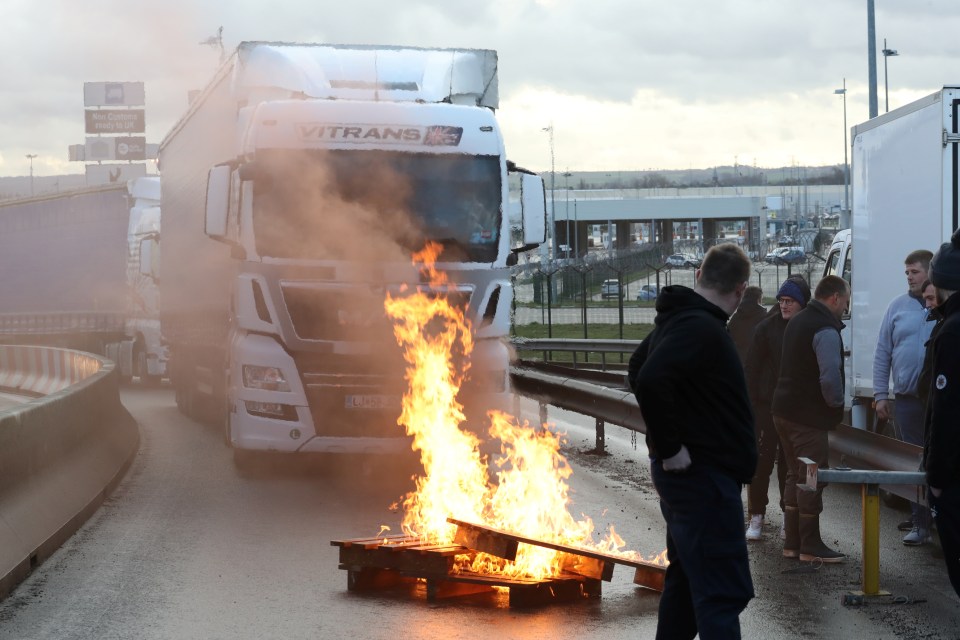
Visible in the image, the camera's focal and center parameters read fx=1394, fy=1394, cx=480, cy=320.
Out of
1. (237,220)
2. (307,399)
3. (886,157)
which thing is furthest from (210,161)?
(886,157)

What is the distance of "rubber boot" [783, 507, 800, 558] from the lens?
29.1ft

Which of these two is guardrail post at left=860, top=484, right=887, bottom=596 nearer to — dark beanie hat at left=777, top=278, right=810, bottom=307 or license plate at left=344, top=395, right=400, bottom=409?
dark beanie hat at left=777, top=278, right=810, bottom=307

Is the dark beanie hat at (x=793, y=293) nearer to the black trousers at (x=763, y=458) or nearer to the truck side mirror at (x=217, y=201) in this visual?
the black trousers at (x=763, y=458)

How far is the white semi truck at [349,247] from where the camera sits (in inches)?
477

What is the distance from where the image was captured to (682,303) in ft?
17.4

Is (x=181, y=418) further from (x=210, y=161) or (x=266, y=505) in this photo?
(x=266, y=505)

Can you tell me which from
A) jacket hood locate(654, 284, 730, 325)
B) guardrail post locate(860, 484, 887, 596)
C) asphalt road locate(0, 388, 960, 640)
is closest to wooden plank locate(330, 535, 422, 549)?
asphalt road locate(0, 388, 960, 640)

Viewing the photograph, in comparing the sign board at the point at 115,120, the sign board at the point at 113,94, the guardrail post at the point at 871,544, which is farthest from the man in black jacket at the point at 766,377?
the sign board at the point at 115,120

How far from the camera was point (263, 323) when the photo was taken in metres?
12.2

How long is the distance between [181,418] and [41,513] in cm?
1118

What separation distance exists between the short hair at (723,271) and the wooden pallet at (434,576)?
262 cm

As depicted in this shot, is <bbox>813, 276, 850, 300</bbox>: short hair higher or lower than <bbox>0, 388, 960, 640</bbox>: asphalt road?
higher

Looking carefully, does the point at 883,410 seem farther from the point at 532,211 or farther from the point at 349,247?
the point at 349,247

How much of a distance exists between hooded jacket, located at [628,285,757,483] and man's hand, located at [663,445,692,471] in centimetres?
2
